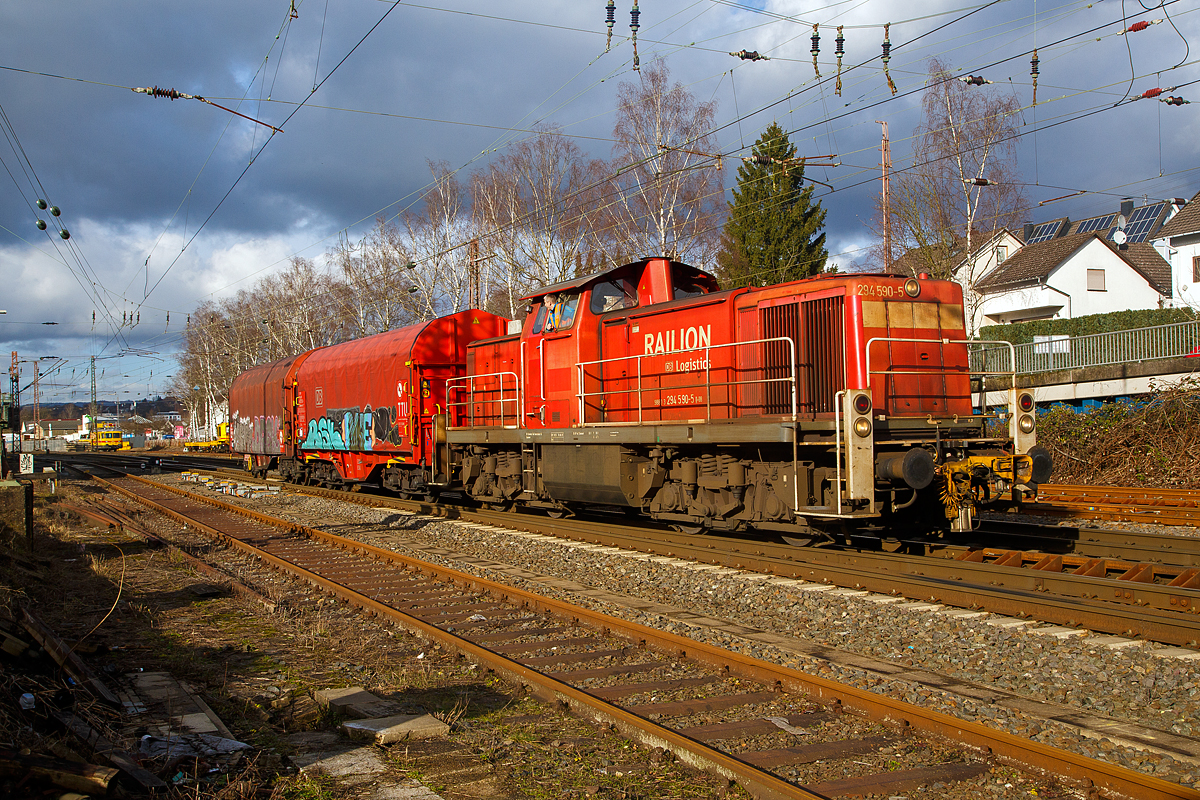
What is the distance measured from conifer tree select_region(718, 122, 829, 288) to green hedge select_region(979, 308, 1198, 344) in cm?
839

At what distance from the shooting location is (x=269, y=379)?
24.5 metres

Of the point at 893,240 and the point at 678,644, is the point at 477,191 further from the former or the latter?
the point at 678,644

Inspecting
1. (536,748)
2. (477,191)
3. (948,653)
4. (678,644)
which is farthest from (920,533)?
(477,191)

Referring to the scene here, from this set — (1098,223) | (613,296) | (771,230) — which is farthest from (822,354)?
(1098,223)

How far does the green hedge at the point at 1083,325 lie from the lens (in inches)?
1087

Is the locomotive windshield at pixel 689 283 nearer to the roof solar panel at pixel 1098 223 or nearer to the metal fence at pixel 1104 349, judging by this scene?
the metal fence at pixel 1104 349

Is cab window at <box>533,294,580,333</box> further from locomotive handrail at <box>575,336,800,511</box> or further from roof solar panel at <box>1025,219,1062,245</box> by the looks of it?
roof solar panel at <box>1025,219,1062,245</box>

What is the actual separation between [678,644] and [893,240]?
25.6m

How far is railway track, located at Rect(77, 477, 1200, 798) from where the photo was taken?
382cm

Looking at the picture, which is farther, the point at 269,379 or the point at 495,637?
the point at 269,379

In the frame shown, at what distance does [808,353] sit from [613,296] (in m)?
3.68

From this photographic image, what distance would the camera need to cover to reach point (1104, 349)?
2228cm

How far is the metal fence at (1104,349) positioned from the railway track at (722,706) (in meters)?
15.1

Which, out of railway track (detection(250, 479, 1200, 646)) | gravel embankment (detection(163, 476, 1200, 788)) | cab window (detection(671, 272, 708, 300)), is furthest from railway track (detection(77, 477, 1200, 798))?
cab window (detection(671, 272, 708, 300))
